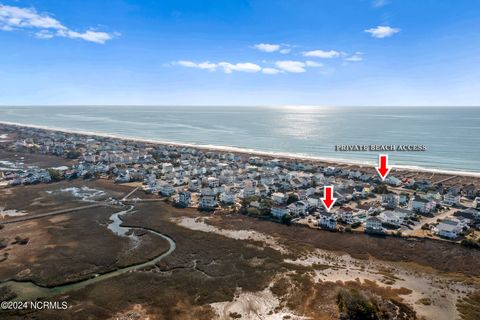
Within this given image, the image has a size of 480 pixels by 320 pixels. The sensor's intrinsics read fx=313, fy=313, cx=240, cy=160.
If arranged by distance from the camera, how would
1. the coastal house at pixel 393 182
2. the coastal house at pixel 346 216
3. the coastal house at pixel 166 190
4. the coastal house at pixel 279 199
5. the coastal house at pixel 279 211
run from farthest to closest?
the coastal house at pixel 393 182 < the coastal house at pixel 166 190 < the coastal house at pixel 279 199 < the coastal house at pixel 279 211 < the coastal house at pixel 346 216

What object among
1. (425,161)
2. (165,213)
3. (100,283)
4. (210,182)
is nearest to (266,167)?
(210,182)

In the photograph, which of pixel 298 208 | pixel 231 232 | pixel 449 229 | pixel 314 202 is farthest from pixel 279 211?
pixel 449 229

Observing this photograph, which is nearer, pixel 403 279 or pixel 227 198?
pixel 403 279

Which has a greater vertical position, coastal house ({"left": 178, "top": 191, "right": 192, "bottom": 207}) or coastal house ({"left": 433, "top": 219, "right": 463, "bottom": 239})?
coastal house ({"left": 433, "top": 219, "right": 463, "bottom": 239})

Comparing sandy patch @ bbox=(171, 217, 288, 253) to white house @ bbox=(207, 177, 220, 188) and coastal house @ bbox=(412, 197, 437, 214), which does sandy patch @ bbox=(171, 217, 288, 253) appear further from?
coastal house @ bbox=(412, 197, 437, 214)

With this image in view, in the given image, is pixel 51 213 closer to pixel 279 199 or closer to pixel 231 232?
pixel 231 232

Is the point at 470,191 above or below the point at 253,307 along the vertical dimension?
above

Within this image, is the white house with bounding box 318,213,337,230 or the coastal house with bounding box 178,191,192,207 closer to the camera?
the white house with bounding box 318,213,337,230

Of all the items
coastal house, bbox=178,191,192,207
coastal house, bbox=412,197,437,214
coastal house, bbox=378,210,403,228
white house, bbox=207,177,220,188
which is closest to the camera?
coastal house, bbox=378,210,403,228

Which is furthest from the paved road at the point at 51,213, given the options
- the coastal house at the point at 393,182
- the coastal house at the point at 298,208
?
the coastal house at the point at 393,182

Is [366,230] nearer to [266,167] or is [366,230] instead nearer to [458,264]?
[458,264]

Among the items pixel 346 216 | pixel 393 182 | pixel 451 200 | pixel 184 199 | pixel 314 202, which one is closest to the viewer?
pixel 346 216

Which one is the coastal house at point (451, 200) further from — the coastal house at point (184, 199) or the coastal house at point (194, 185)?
the coastal house at point (194, 185)

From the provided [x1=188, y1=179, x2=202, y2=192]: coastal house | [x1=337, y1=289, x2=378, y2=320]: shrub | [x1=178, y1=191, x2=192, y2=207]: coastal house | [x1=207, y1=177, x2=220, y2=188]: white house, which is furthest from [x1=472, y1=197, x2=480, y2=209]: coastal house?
[x1=188, y1=179, x2=202, y2=192]: coastal house
